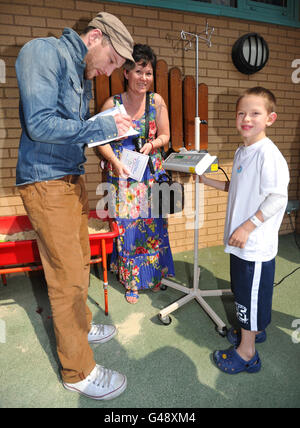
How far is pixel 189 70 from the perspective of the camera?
10.2ft

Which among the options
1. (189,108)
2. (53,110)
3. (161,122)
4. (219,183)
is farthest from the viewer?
(189,108)

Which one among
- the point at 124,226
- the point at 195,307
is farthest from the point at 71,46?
the point at 195,307

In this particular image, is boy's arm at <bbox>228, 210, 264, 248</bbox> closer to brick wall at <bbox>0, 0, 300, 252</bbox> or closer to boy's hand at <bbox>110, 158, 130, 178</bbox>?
boy's hand at <bbox>110, 158, 130, 178</bbox>

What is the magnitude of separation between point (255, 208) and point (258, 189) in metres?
0.10

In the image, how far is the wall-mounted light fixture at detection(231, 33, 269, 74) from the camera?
123 inches

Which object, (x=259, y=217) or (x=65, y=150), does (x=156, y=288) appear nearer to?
(x=259, y=217)

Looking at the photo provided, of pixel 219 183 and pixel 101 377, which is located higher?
pixel 219 183

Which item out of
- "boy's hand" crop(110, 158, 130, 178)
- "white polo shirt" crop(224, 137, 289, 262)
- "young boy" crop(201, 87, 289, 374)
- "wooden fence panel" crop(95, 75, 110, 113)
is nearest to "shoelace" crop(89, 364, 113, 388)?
"young boy" crop(201, 87, 289, 374)

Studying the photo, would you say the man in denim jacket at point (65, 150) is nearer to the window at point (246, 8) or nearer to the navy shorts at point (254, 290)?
the navy shorts at point (254, 290)

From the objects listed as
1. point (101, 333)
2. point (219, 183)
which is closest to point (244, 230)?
point (219, 183)

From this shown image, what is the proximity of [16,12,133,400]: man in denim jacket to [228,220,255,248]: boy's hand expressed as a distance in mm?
762

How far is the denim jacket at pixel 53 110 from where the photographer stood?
114 centimetres

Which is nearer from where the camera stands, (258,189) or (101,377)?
(258,189)
